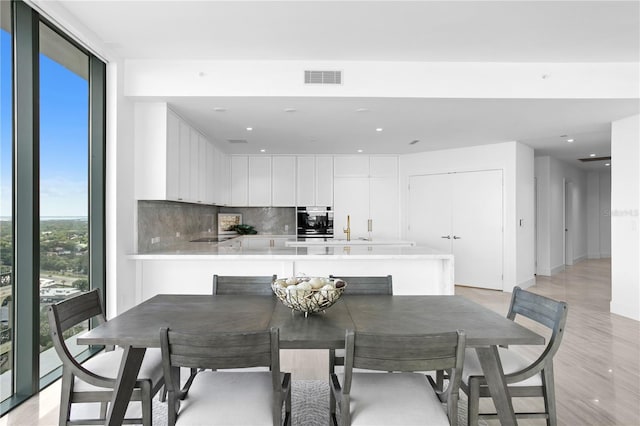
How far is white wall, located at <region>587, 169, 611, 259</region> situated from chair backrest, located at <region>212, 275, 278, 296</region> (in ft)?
36.3

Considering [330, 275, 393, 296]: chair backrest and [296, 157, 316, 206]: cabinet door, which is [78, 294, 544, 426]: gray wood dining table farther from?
[296, 157, 316, 206]: cabinet door

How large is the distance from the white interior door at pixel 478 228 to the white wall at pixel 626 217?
5.52 ft

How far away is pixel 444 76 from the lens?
362 cm

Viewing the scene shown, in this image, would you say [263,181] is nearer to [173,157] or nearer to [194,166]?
[194,166]

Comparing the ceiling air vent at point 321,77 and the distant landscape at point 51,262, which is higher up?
the ceiling air vent at point 321,77

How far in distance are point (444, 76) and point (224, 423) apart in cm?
344

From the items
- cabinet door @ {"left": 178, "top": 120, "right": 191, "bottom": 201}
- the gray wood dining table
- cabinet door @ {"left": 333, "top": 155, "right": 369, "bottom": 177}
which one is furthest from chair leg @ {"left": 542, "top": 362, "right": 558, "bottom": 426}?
cabinet door @ {"left": 333, "top": 155, "right": 369, "bottom": 177}

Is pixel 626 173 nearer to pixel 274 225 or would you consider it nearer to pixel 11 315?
pixel 274 225

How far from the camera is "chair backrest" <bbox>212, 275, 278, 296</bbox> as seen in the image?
2512 mm

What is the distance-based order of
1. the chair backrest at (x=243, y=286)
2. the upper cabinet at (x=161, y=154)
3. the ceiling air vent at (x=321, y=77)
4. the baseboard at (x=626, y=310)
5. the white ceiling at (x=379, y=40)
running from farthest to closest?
1. the baseboard at (x=626, y=310)
2. the upper cabinet at (x=161, y=154)
3. the ceiling air vent at (x=321, y=77)
4. the white ceiling at (x=379, y=40)
5. the chair backrest at (x=243, y=286)

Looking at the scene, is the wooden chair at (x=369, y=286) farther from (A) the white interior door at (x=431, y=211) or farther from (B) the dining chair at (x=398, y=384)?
(A) the white interior door at (x=431, y=211)

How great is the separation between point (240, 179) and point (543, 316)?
235 inches

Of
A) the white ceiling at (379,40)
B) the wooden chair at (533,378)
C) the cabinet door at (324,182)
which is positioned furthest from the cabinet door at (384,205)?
the wooden chair at (533,378)

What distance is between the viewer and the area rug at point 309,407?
7.27ft
